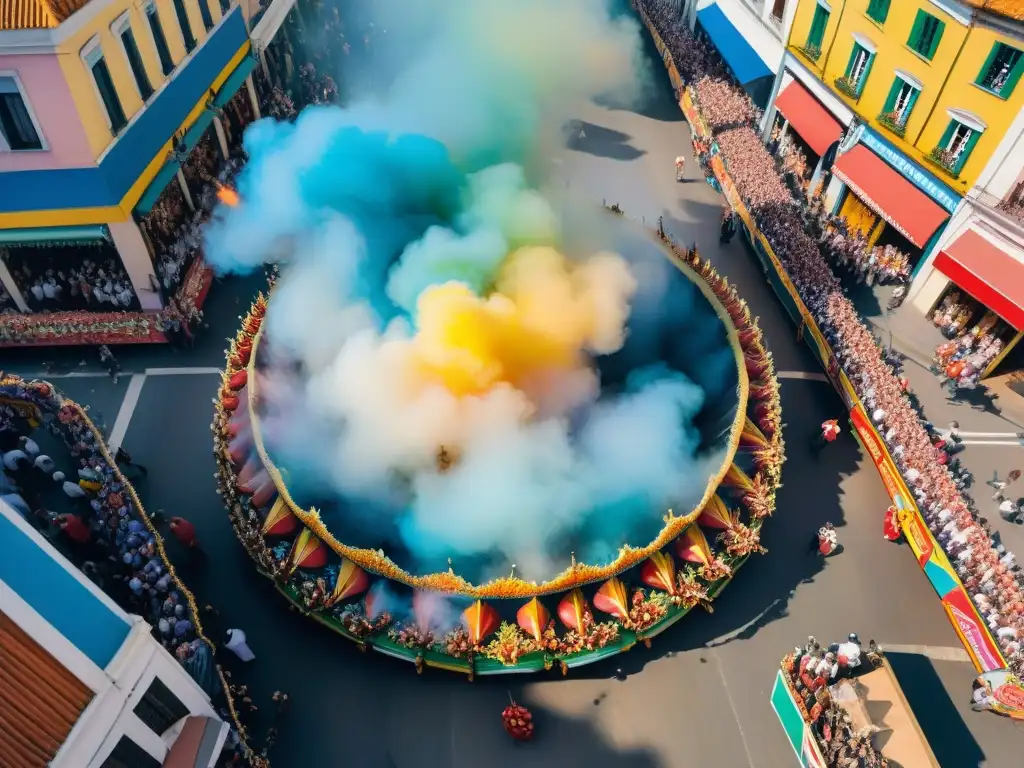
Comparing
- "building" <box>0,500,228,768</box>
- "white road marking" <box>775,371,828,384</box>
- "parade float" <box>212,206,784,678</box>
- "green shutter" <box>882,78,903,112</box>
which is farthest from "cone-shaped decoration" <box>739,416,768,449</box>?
"green shutter" <box>882,78,903,112</box>

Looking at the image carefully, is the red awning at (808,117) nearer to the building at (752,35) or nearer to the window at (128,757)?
the building at (752,35)

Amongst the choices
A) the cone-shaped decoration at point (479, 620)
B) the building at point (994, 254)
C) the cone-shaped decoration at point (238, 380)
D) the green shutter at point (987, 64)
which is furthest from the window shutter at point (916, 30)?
the cone-shaped decoration at point (238, 380)

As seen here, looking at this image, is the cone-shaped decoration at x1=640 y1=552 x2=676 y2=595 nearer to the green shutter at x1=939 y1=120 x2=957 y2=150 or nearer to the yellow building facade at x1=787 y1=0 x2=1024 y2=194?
the yellow building facade at x1=787 y1=0 x2=1024 y2=194

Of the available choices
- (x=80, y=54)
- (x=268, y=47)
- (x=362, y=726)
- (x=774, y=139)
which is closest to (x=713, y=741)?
(x=362, y=726)

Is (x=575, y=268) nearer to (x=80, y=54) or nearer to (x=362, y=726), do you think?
(x=362, y=726)

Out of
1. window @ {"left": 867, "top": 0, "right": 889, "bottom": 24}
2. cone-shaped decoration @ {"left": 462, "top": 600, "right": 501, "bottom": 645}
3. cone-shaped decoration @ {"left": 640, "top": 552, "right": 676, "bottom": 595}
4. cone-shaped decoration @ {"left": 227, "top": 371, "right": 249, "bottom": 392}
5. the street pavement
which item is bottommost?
the street pavement
